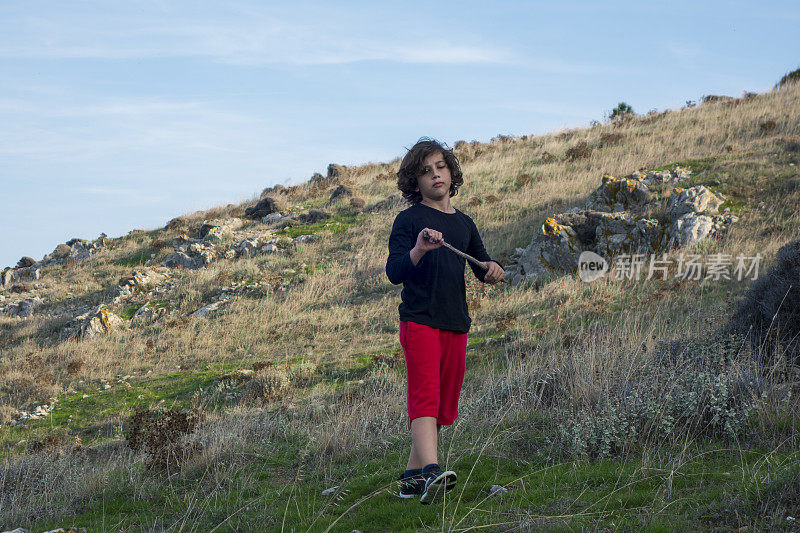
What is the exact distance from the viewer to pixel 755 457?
13.3 feet

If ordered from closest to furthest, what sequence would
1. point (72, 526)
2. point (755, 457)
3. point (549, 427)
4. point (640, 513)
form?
1. point (640, 513)
2. point (755, 457)
3. point (72, 526)
4. point (549, 427)

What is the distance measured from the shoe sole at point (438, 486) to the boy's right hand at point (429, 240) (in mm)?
1237

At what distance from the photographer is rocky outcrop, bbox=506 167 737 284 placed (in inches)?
512

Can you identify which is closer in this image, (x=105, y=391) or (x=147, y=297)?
(x=105, y=391)

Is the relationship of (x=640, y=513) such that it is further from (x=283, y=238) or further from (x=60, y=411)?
(x=283, y=238)

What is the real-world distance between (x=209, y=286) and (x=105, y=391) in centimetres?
644

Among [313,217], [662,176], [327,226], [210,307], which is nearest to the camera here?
[662,176]

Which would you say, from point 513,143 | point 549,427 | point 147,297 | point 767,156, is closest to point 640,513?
point 549,427

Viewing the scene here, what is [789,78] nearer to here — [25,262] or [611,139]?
[611,139]

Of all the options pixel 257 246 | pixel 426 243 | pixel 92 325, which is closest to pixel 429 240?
pixel 426 243

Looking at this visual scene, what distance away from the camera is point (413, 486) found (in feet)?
12.2

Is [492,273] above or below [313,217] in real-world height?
below

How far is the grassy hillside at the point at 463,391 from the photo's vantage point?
3881mm

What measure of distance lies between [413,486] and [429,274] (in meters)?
1.28
